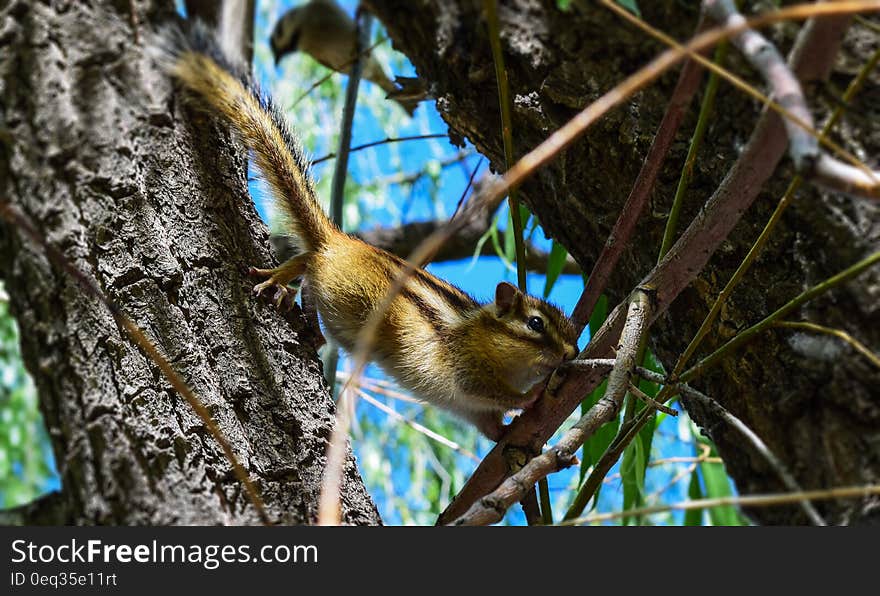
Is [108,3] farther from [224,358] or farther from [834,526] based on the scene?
[834,526]

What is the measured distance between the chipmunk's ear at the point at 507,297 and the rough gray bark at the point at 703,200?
2.43 feet

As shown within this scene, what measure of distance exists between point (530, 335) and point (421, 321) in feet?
1.08

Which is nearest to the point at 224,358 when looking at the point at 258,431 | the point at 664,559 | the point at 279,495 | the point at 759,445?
the point at 258,431

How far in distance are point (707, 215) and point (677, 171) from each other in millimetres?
275

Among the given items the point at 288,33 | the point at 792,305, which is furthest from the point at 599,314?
the point at 288,33

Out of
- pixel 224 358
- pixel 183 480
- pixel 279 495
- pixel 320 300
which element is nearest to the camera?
pixel 183 480

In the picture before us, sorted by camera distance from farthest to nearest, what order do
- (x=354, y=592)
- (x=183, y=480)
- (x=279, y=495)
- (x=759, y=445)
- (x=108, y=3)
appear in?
(x=108, y=3)
(x=279, y=495)
(x=183, y=480)
(x=354, y=592)
(x=759, y=445)

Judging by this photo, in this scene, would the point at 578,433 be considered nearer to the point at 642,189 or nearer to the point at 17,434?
the point at 642,189

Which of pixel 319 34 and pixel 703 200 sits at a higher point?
pixel 319 34

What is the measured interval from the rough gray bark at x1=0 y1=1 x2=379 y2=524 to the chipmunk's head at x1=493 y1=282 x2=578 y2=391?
845 mm

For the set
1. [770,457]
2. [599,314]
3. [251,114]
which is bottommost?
[770,457]

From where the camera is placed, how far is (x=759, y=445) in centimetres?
115

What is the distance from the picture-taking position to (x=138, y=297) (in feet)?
5.40

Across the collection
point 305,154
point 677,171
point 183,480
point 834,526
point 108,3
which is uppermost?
point 305,154
